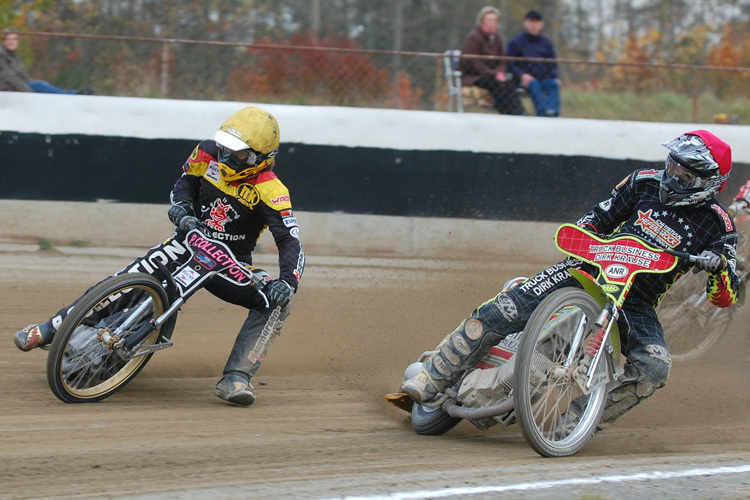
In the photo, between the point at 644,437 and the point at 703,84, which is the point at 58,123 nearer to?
the point at 644,437

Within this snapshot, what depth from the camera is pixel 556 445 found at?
495 centimetres

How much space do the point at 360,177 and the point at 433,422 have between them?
5.36 metres

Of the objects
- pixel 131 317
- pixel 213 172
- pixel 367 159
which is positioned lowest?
pixel 131 317

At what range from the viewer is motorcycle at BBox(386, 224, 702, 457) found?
4.95m

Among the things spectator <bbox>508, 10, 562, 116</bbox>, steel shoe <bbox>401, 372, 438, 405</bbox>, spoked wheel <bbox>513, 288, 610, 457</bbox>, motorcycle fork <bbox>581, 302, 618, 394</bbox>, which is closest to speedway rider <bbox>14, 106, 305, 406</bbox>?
steel shoe <bbox>401, 372, 438, 405</bbox>

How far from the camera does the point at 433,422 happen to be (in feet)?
17.8

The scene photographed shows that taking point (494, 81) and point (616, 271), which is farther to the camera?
point (494, 81)

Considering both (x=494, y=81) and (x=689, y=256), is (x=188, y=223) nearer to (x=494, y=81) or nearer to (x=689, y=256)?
(x=689, y=256)

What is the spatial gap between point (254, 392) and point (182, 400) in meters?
0.47

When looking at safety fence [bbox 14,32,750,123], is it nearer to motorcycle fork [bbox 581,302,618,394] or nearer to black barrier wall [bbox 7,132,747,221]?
black barrier wall [bbox 7,132,747,221]

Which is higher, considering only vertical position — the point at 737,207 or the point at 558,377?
the point at 737,207

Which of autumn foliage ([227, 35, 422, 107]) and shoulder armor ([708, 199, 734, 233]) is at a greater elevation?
autumn foliage ([227, 35, 422, 107])

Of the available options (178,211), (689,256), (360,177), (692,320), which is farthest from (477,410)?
(360,177)

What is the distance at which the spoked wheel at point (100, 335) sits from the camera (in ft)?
17.1
